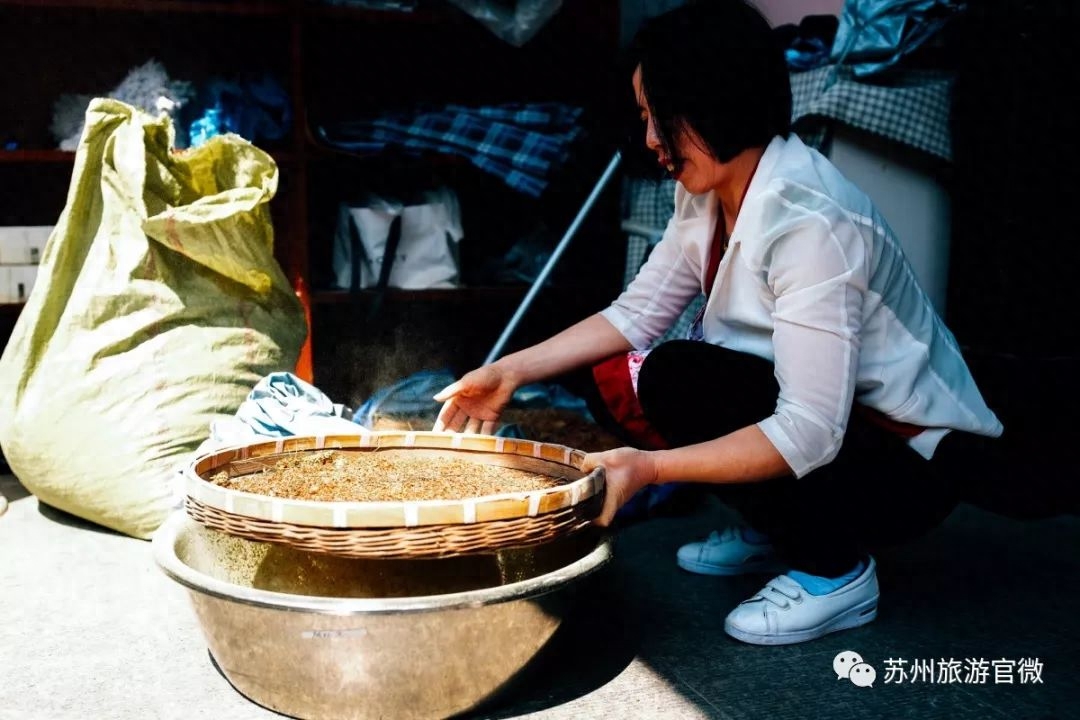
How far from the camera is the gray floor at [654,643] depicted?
1.41 metres

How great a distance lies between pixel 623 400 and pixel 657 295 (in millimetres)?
201

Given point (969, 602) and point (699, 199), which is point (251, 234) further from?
point (969, 602)

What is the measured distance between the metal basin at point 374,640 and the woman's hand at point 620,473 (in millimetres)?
54

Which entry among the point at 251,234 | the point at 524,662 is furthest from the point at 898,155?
the point at 524,662

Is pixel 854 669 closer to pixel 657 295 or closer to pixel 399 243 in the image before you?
pixel 657 295

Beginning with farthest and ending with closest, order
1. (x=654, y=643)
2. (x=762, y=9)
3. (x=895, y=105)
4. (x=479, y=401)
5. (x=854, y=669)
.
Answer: (x=762, y=9) < (x=895, y=105) < (x=479, y=401) < (x=654, y=643) < (x=854, y=669)

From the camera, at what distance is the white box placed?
2.66 m

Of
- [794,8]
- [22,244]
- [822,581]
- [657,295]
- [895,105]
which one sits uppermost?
[794,8]

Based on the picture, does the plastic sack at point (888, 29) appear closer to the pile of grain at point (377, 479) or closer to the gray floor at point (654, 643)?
the gray floor at point (654, 643)

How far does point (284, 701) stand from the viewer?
133 cm

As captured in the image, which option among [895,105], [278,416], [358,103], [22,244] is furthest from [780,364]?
[358,103]

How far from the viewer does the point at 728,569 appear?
76.9 inches

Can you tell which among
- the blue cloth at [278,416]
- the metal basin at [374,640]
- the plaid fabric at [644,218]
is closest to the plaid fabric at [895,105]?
the plaid fabric at [644,218]

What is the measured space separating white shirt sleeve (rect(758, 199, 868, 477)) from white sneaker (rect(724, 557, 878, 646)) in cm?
27
